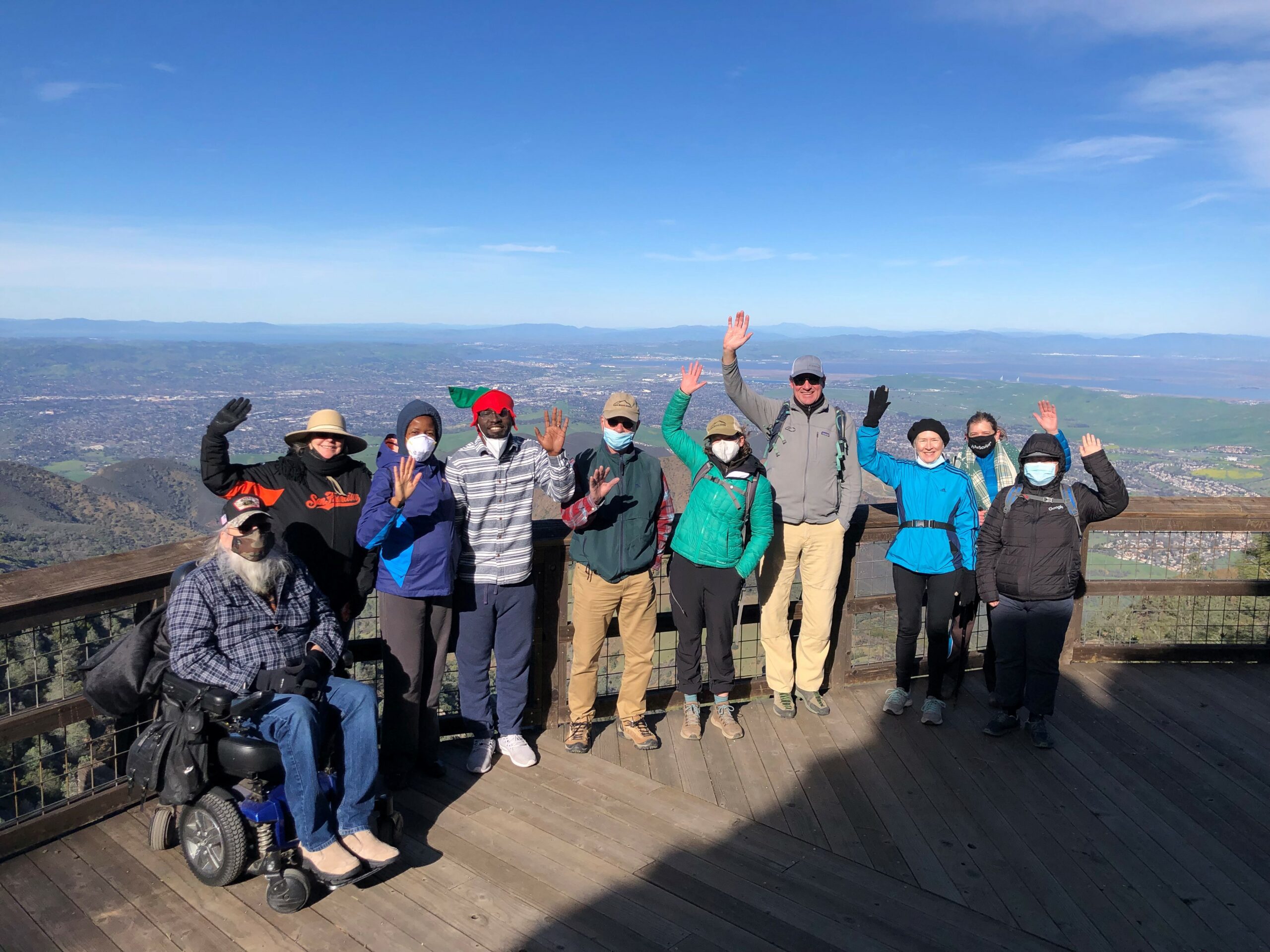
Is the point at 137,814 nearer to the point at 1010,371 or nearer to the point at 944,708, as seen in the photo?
the point at 944,708

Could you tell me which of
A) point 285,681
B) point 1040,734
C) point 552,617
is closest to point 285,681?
point 285,681

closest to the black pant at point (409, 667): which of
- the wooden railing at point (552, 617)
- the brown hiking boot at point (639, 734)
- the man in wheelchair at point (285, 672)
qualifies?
the wooden railing at point (552, 617)

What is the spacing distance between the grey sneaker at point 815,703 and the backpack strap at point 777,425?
143cm

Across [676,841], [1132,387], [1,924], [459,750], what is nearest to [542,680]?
[459,750]

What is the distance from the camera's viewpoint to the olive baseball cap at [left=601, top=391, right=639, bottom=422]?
3947mm

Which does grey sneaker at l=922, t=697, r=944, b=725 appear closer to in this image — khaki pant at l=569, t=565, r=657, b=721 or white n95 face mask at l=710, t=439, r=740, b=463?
khaki pant at l=569, t=565, r=657, b=721

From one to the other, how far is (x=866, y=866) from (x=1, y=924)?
308 centimetres

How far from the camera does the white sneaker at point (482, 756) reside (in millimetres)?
3963

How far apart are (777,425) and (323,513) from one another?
2412 mm

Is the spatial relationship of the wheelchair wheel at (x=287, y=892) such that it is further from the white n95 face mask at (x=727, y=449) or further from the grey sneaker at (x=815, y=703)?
the grey sneaker at (x=815, y=703)

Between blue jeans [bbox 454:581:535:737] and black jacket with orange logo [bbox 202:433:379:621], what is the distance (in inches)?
19.5

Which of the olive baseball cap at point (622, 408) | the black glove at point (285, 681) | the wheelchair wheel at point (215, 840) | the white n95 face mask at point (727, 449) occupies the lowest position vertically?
the wheelchair wheel at point (215, 840)

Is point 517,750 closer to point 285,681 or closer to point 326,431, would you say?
point 285,681

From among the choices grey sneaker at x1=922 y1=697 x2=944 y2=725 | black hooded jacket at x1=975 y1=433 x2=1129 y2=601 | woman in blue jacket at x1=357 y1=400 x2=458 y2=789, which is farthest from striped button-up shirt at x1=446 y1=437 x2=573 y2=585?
grey sneaker at x1=922 y1=697 x2=944 y2=725
